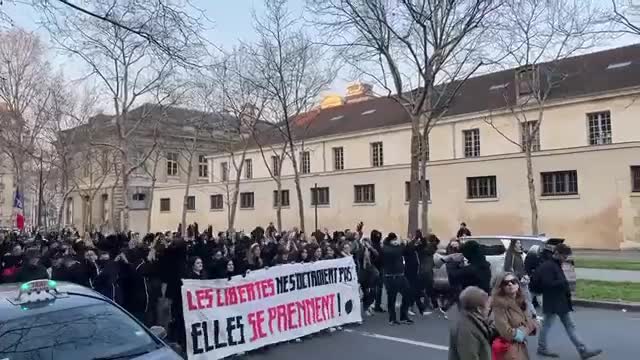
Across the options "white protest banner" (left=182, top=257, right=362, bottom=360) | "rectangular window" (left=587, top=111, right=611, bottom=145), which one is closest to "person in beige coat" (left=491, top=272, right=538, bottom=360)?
"white protest banner" (left=182, top=257, right=362, bottom=360)

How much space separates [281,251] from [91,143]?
3063cm

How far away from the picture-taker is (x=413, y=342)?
1005cm

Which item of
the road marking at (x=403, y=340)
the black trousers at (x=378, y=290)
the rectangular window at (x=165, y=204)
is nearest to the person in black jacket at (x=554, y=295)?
the road marking at (x=403, y=340)

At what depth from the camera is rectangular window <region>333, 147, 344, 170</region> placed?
1946 inches

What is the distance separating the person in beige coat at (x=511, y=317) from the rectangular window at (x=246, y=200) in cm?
4725

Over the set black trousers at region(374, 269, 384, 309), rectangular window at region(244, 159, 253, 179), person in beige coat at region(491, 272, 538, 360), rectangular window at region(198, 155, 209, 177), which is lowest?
black trousers at region(374, 269, 384, 309)

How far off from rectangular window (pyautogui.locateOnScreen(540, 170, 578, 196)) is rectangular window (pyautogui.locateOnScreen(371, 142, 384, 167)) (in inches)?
535

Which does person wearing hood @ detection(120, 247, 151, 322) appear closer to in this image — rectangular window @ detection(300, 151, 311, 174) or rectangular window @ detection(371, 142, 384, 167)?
rectangular window @ detection(371, 142, 384, 167)

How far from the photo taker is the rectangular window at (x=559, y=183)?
34.8m

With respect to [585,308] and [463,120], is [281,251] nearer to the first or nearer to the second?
[585,308]

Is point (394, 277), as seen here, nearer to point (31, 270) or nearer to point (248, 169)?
point (31, 270)

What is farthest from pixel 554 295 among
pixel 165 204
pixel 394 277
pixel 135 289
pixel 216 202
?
pixel 165 204

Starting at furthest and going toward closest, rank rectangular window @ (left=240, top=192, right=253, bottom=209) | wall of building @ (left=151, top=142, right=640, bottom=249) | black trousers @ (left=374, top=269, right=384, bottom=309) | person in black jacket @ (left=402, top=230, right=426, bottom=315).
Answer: rectangular window @ (left=240, top=192, right=253, bottom=209) → wall of building @ (left=151, top=142, right=640, bottom=249) → black trousers @ (left=374, top=269, right=384, bottom=309) → person in black jacket @ (left=402, top=230, right=426, bottom=315)

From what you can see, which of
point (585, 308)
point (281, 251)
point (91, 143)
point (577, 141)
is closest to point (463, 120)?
point (577, 141)
